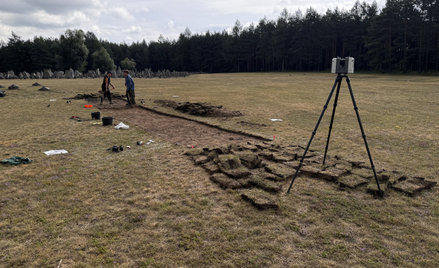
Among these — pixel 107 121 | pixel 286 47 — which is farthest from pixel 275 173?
pixel 286 47

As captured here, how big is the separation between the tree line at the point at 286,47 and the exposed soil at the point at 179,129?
5287cm

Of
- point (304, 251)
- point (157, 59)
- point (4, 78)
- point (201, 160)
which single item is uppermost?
point (157, 59)

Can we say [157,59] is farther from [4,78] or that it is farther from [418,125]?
[418,125]

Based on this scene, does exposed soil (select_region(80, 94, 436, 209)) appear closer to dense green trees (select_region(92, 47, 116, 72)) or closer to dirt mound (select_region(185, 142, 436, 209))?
dirt mound (select_region(185, 142, 436, 209))

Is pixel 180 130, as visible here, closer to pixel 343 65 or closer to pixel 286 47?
pixel 343 65

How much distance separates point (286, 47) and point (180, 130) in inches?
3089

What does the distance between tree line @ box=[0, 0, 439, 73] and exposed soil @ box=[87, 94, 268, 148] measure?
52.9 m

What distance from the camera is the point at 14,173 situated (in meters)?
6.27

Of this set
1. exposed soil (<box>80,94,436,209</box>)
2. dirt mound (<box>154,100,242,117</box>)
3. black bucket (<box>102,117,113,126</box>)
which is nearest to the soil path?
exposed soil (<box>80,94,436,209</box>)

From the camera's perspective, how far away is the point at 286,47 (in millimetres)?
81625

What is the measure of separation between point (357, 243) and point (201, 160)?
13.3 feet

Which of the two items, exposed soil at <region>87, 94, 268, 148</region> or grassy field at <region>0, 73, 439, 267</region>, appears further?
exposed soil at <region>87, 94, 268, 148</region>

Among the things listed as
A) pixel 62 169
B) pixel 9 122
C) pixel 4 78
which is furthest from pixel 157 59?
pixel 62 169

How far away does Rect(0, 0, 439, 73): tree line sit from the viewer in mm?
51731
